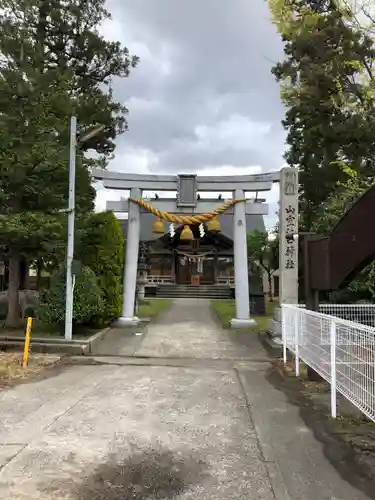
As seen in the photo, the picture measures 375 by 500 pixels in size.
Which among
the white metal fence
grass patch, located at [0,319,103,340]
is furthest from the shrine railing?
the white metal fence

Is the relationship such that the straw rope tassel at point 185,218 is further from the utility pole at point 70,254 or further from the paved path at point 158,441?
the paved path at point 158,441

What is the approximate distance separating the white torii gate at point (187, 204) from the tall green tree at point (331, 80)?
146 inches

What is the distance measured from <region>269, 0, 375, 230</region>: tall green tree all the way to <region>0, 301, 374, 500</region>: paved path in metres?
11.5

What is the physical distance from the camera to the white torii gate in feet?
48.4

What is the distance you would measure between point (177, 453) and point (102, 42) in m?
20.2

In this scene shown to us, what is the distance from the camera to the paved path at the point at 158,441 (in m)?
3.47

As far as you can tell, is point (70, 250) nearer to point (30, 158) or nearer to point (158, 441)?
point (30, 158)

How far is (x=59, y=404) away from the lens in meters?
5.98

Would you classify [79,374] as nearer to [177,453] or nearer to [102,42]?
[177,453]

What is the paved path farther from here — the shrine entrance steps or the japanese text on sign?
the shrine entrance steps

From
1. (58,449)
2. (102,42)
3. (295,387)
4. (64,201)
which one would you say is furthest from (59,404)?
(102,42)

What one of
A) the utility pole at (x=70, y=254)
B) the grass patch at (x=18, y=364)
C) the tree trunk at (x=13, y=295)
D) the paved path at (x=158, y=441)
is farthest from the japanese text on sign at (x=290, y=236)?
the tree trunk at (x=13, y=295)

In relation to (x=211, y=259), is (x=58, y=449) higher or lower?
lower

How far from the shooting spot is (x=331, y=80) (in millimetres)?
16281
